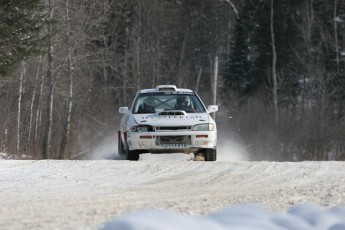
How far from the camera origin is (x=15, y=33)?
23.4m

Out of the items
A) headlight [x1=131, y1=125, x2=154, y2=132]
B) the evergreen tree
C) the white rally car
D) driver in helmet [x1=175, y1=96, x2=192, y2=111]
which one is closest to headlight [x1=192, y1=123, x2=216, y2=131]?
the white rally car

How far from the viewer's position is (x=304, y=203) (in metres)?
8.88

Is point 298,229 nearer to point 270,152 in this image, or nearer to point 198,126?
point 198,126

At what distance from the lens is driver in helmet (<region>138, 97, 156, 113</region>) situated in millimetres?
17594

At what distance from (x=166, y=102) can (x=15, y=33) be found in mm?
7066

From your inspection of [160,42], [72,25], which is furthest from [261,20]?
[72,25]

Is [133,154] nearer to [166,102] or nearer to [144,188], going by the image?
[166,102]

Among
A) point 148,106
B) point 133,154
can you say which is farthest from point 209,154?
point 148,106

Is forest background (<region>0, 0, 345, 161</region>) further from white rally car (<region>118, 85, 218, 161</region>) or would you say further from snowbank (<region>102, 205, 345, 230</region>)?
snowbank (<region>102, 205, 345, 230</region>)

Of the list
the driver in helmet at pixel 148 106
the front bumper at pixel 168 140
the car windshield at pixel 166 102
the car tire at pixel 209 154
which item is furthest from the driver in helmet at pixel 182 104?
the front bumper at pixel 168 140

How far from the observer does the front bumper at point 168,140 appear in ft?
53.8

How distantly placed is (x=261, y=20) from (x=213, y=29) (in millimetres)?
11305

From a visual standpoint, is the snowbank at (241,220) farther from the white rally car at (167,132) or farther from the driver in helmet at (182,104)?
the driver in helmet at (182,104)

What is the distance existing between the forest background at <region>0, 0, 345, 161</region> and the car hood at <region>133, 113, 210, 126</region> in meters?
7.09
